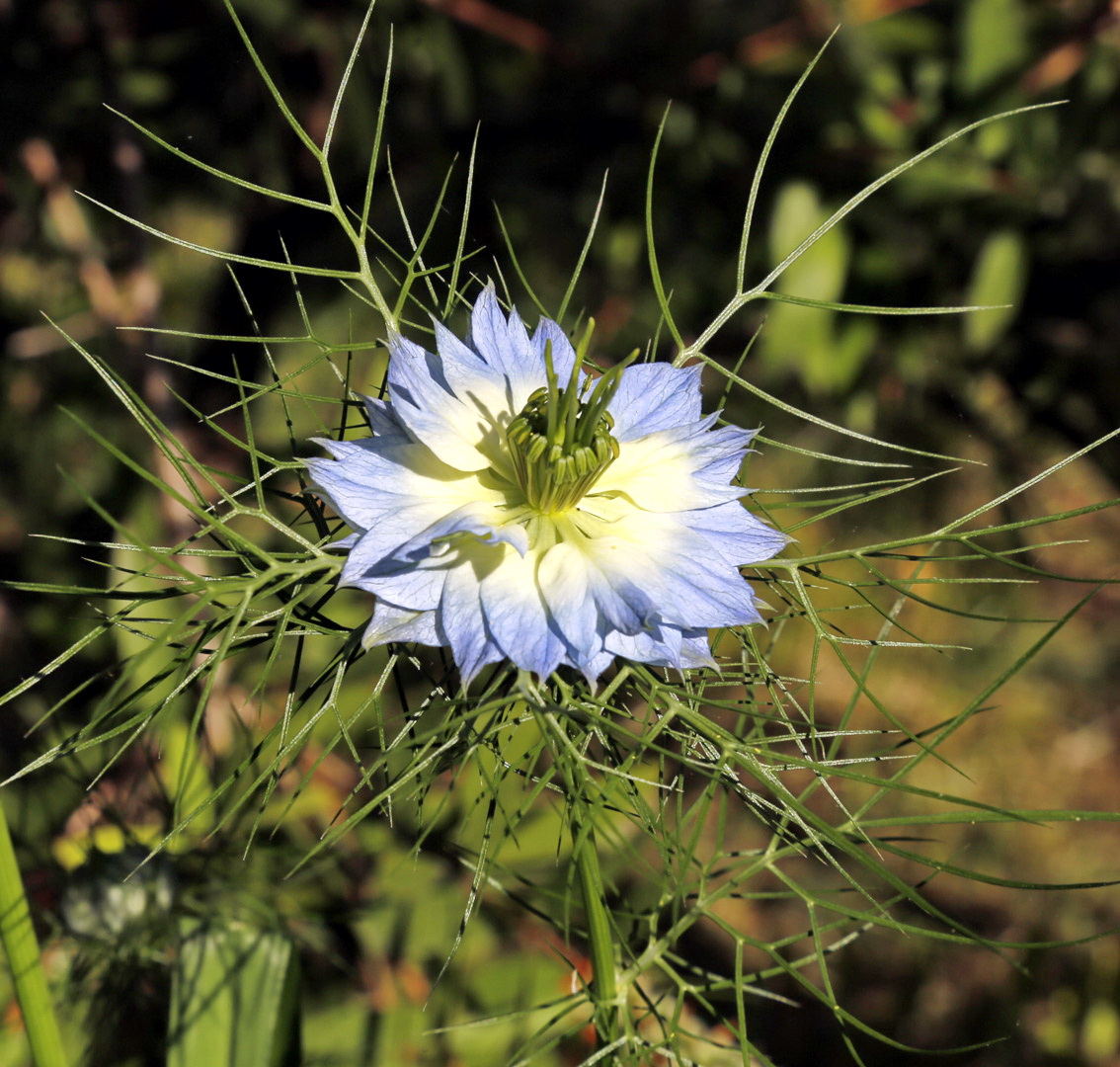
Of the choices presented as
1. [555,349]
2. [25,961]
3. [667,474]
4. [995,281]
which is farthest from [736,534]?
[995,281]

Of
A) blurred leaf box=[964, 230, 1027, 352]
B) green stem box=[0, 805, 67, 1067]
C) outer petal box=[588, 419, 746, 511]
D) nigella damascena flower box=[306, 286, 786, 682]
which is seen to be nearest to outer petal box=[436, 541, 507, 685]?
nigella damascena flower box=[306, 286, 786, 682]

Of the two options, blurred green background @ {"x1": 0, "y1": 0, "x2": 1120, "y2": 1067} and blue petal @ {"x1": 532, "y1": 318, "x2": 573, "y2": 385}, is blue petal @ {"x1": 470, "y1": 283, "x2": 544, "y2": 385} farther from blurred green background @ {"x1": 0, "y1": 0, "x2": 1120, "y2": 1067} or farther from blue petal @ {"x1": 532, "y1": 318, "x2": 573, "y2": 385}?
blurred green background @ {"x1": 0, "y1": 0, "x2": 1120, "y2": 1067}

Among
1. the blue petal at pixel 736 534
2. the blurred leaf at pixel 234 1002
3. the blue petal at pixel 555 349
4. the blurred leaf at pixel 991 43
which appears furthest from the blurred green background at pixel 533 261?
the blue petal at pixel 736 534

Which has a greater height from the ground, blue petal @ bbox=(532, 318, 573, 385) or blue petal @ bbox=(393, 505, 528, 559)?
blue petal @ bbox=(532, 318, 573, 385)

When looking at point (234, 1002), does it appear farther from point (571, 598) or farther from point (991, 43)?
point (991, 43)

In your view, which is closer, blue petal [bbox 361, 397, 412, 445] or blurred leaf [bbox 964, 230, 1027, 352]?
blue petal [bbox 361, 397, 412, 445]

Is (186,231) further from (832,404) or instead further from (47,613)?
(832,404)

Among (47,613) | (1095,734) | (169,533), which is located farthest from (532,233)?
(1095,734)
